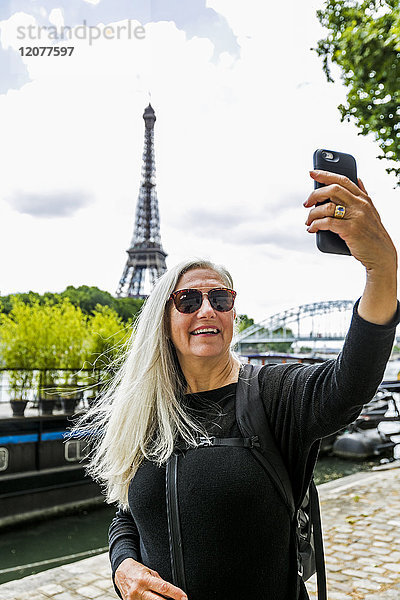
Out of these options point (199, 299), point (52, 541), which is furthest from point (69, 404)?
point (199, 299)

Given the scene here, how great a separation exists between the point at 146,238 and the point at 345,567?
58770 mm

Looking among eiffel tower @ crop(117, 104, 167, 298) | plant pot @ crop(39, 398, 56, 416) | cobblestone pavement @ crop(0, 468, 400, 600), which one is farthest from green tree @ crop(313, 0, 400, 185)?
eiffel tower @ crop(117, 104, 167, 298)

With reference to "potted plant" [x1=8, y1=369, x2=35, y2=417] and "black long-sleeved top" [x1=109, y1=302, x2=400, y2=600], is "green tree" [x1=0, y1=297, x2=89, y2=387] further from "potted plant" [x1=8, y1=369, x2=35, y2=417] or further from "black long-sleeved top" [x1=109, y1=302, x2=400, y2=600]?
"black long-sleeved top" [x1=109, y1=302, x2=400, y2=600]

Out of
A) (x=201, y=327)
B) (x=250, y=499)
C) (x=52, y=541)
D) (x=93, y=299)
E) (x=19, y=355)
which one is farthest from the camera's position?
(x=93, y=299)

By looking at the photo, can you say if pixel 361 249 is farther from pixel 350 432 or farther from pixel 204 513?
pixel 350 432

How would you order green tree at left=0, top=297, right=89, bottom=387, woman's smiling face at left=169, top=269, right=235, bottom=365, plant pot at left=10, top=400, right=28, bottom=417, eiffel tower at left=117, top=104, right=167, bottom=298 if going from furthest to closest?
eiffel tower at left=117, top=104, right=167, bottom=298, green tree at left=0, top=297, right=89, bottom=387, plant pot at left=10, top=400, right=28, bottom=417, woman's smiling face at left=169, top=269, right=235, bottom=365

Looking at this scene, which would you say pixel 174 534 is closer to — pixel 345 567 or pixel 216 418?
pixel 216 418

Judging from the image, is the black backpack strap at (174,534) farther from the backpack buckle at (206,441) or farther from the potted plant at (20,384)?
the potted plant at (20,384)

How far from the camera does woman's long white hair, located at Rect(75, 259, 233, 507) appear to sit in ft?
5.98

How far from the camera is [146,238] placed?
62.7 metres

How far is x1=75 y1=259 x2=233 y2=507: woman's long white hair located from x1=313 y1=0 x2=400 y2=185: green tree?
424 cm

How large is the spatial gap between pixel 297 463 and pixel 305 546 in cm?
29

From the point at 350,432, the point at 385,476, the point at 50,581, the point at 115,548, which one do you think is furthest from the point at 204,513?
the point at 350,432

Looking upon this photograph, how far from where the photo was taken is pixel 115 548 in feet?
6.23
